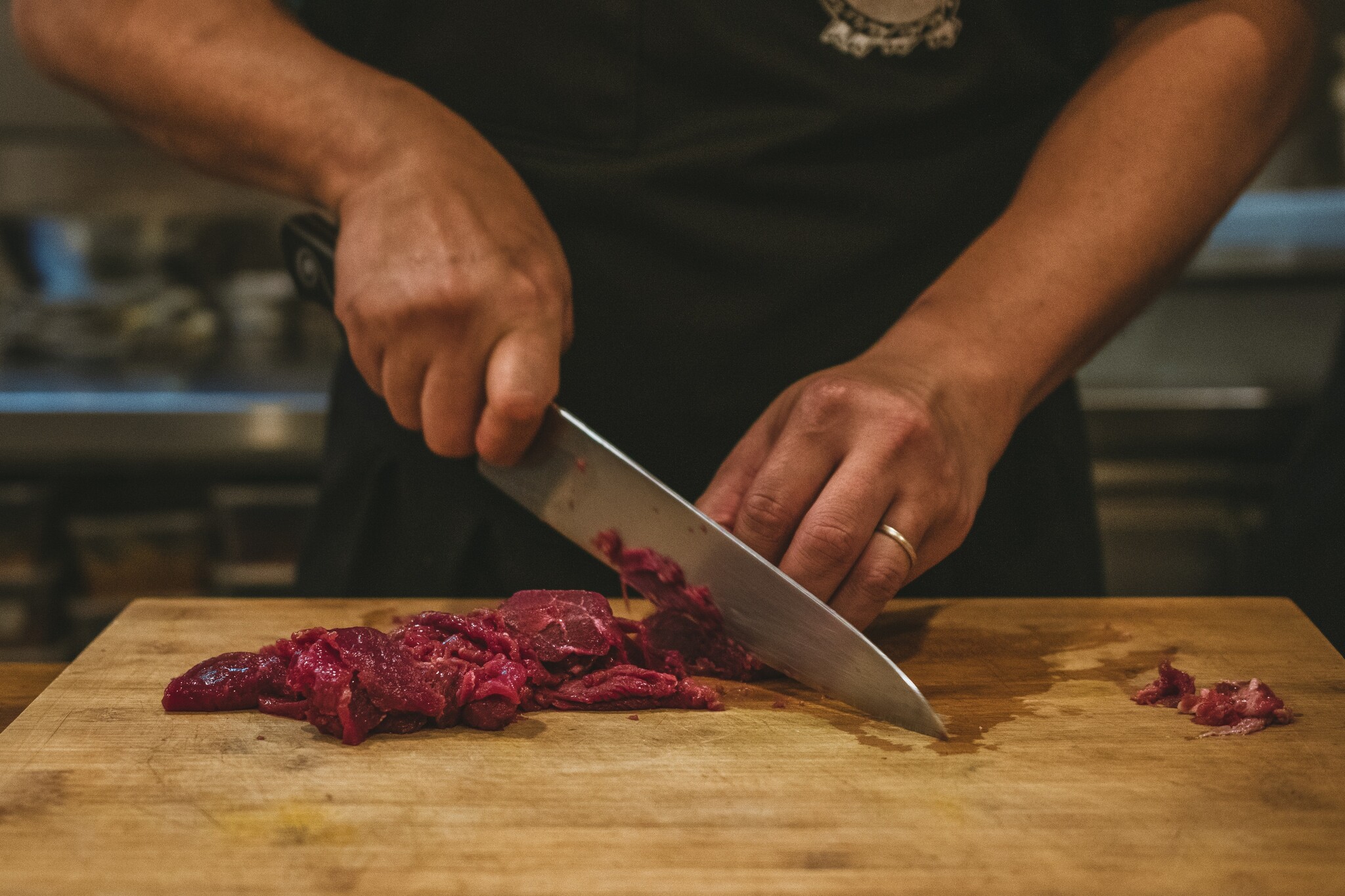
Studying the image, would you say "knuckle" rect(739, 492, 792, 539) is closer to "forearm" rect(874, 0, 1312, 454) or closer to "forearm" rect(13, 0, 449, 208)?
"forearm" rect(874, 0, 1312, 454)

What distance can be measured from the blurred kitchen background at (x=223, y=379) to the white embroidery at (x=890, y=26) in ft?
6.61

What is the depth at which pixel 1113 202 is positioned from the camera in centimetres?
210

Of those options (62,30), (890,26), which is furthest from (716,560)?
(62,30)

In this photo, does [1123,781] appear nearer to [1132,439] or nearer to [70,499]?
[1132,439]

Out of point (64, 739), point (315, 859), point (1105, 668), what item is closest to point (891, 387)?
point (1105, 668)

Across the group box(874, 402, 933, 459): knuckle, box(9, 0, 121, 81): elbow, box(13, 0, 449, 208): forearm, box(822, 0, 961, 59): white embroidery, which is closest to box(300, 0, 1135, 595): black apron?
box(822, 0, 961, 59): white embroidery

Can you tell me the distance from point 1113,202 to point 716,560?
1.00m

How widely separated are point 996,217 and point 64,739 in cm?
196

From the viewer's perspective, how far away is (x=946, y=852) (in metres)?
1.42

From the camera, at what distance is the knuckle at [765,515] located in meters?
1.85

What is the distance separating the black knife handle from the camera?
2201 mm

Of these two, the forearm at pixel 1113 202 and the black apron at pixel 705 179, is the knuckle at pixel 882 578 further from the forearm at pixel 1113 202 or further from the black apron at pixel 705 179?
the black apron at pixel 705 179

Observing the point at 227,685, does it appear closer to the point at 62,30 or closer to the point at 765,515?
the point at 765,515

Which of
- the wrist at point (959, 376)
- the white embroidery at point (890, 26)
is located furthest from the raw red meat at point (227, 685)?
the white embroidery at point (890, 26)
